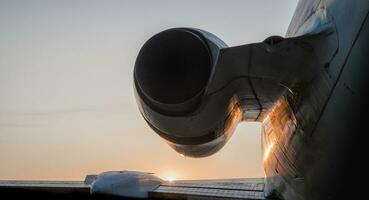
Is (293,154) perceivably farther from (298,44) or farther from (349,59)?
(349,59)

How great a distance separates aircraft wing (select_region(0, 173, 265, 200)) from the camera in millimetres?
10211

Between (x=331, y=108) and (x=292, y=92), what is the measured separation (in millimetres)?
707

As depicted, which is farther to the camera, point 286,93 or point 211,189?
point 211,189

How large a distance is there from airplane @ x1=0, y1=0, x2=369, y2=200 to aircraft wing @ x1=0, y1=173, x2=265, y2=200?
411 cm

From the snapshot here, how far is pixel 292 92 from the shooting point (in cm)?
423

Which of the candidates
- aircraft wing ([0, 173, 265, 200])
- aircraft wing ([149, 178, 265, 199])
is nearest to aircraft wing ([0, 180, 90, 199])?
aircraft wing ([0, 173, 265, 200])

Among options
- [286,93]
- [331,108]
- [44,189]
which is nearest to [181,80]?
[286,93]

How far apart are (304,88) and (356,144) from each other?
820 mm

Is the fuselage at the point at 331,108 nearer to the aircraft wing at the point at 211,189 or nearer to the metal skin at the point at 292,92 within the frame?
the metal skin at the point at 292,92

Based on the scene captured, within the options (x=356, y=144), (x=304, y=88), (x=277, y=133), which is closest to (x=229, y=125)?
(x=277, y=133)

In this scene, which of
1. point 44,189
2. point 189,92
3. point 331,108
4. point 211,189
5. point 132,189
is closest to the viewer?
point 331,108

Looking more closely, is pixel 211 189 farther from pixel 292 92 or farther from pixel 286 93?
pixel 292 92

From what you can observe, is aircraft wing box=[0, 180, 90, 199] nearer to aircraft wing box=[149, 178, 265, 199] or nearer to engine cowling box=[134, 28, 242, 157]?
aircraft wing box=[149, 178, 265, 199]

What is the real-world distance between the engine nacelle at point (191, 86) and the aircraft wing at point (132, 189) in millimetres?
5016
